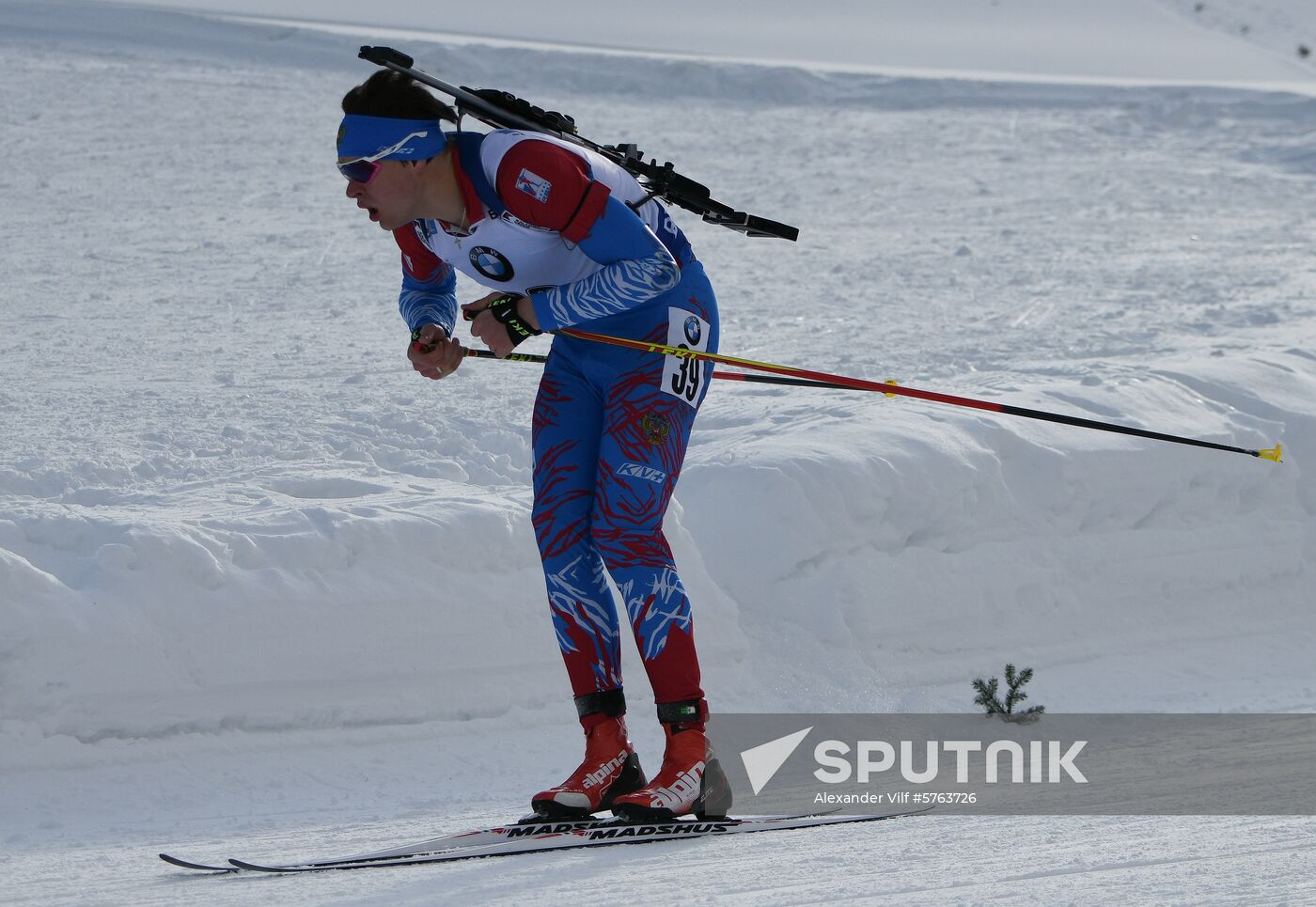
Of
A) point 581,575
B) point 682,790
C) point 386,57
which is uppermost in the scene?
point 386,57

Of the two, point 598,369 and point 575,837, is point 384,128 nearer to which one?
point 598,369

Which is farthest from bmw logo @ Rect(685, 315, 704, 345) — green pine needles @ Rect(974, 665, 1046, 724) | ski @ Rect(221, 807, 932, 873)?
green pine needles @ Rect(974, 665, 1046, 724)

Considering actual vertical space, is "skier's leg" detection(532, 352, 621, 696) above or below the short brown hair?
below

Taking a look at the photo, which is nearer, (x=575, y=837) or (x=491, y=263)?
(x=575, y=837)

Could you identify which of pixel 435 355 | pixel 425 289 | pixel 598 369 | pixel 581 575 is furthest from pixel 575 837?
pixel 425 289

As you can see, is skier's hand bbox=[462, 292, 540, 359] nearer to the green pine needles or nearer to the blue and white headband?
the blue and white headband

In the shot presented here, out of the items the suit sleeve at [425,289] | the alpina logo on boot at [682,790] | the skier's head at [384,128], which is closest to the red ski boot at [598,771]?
the alpina logo on boot at [682,790]

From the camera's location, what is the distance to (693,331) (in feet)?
13.0

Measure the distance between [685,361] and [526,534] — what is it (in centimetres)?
177

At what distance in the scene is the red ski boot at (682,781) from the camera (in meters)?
3.69

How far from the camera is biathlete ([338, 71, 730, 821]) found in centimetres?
365

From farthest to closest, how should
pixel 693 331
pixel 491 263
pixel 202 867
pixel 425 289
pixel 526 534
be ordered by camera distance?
pixel 526 534 → pixel 425 289 → pixel 693 331 → pixel 491 263 → pixel 202 867

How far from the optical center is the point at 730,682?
5.48m

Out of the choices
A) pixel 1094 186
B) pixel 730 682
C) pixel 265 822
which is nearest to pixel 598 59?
pixel 1094 186
